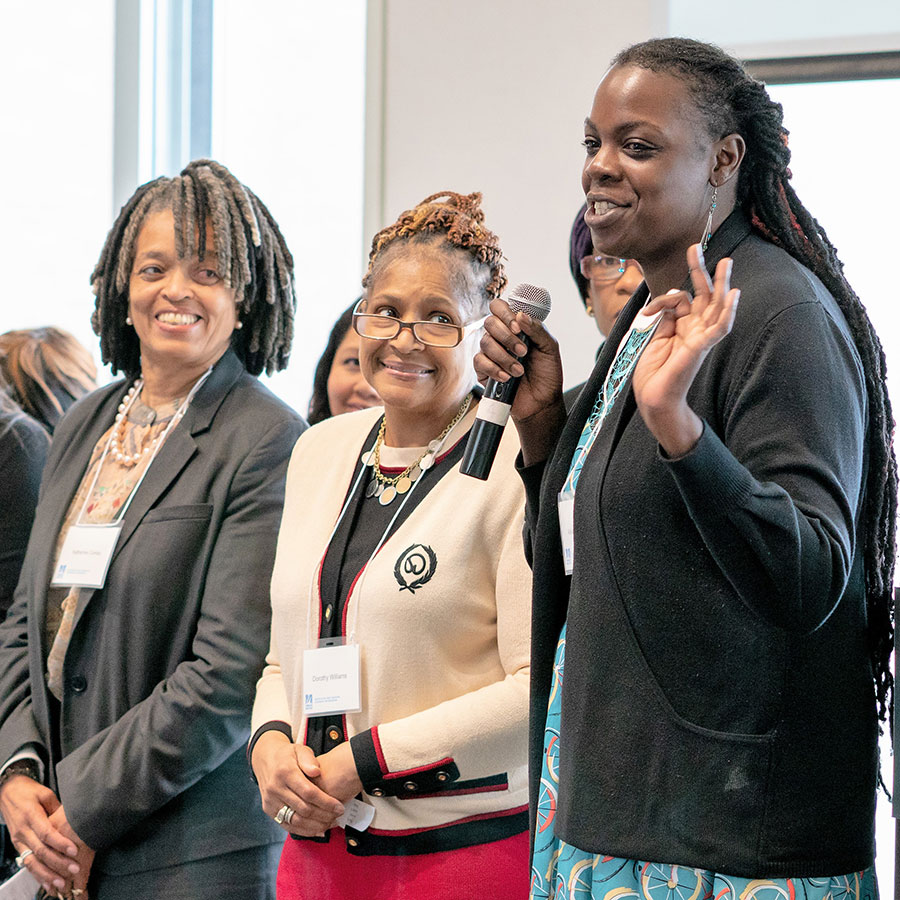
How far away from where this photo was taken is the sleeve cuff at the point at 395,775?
6.02 ft

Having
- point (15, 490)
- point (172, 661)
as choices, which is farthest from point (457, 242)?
point (15, 490)

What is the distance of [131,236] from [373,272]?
0.70 meters

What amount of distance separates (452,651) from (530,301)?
1.95ft

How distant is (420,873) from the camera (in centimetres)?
185

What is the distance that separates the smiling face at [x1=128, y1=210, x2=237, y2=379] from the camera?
2475mm

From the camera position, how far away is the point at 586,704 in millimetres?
1358

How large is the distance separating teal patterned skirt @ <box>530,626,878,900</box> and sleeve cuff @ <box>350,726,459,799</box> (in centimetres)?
34

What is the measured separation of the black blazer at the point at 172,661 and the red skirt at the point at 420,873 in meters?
0.37

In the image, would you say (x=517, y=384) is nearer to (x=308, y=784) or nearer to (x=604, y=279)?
(x=308, y=784)

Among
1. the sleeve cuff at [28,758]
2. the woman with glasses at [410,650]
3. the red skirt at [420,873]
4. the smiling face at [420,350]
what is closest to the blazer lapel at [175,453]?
the sleeve cuff at [28,758]

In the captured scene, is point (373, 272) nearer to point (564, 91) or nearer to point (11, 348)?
point (11, 348)

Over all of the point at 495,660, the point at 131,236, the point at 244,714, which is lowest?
the point at 244,714

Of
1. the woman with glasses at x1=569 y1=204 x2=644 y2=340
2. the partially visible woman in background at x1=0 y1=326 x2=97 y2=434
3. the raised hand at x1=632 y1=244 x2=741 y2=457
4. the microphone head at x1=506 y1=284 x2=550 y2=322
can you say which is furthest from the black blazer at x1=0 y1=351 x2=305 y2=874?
the raised hand at x1=632 y1=244 x2=741 y2=457

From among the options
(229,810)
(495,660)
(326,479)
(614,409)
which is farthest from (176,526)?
(614,409)
